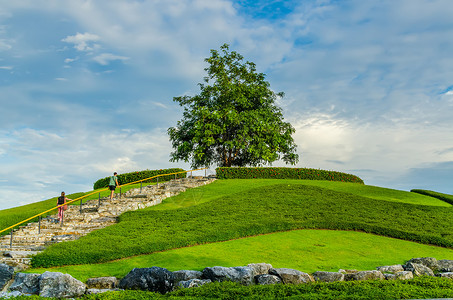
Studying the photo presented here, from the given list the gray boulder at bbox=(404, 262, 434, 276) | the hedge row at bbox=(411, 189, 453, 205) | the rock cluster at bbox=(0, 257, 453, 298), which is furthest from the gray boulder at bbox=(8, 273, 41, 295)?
the hedge row at bbox=(411, 189, 453, 205)

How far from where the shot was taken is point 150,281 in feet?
31.6

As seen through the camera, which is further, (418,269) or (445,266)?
(445,266)

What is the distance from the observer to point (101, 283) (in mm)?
9891

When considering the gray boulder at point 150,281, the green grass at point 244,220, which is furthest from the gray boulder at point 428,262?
the gray boulder at point 150,281

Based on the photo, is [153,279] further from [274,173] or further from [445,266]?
[274,173]

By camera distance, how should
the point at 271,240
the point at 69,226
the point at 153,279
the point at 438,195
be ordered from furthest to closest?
the point at 438,195 < the point at 69,226 < the point at 271,240 < the point at 153,279

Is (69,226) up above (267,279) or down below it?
above

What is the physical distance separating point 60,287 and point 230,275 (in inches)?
167

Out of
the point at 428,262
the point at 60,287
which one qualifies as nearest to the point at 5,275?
the point at 60,287

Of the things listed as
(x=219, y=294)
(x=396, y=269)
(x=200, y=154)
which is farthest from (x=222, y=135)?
(x=219, y=294)

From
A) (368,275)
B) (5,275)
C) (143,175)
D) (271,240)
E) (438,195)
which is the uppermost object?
(143,175)

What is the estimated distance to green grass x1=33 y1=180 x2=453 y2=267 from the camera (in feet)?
44.5

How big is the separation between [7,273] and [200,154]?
2576cm

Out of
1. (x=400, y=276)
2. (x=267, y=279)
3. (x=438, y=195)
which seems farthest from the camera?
(x=438, y=195)
